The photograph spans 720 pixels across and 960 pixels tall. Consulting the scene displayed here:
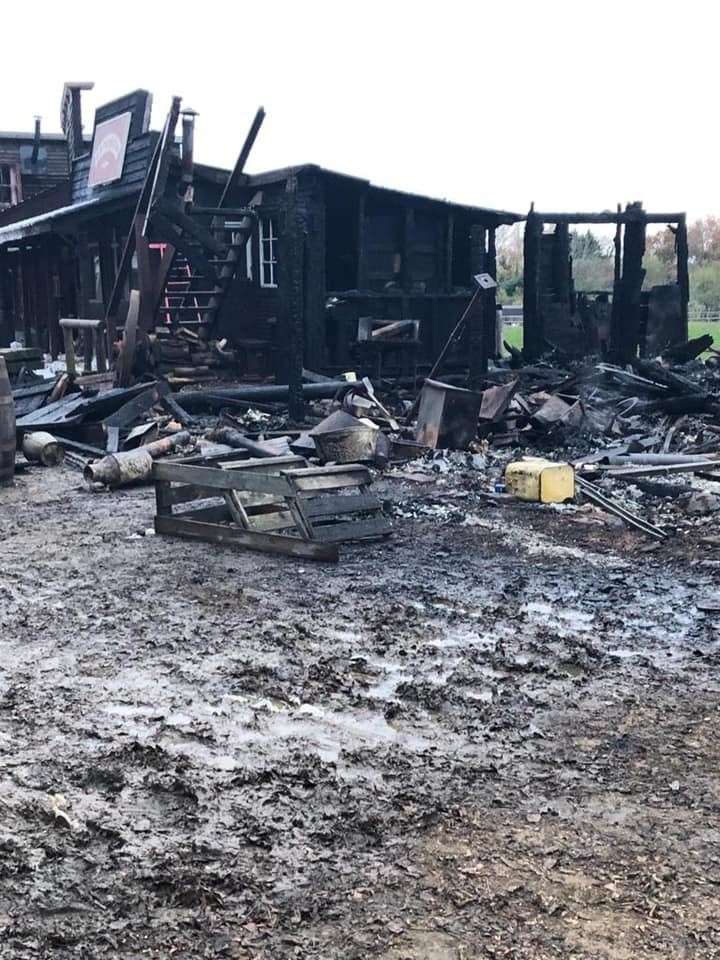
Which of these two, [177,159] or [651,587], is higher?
[177,159]

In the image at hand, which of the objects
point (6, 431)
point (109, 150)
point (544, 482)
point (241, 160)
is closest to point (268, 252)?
point (241, 160)

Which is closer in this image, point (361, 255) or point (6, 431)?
point (6, 431)

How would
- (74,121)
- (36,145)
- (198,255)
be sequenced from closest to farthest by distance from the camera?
(198,255) < (74,121) < (36,145)

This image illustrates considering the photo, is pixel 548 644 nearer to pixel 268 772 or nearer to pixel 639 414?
pixel 268 772

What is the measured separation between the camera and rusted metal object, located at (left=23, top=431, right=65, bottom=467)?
10.2m

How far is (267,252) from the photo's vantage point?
1762cm

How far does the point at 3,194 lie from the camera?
29.1m

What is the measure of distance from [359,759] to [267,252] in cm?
1517

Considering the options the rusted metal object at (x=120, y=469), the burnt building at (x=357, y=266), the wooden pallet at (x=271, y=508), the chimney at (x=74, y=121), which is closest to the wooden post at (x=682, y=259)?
the burnt building at (x=357, y=266)

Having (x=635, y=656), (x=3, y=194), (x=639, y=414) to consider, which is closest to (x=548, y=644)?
(x=635, y=656)

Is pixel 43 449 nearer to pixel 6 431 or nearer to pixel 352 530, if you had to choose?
pixel 6 431

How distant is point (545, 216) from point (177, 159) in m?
7.49

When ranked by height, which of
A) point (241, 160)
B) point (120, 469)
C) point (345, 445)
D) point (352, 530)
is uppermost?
point (241, 160)

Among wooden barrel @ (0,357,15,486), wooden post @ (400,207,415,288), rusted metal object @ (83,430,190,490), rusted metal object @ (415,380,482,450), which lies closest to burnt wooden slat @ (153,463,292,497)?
rusted metal object @ (83,430,190,490)
